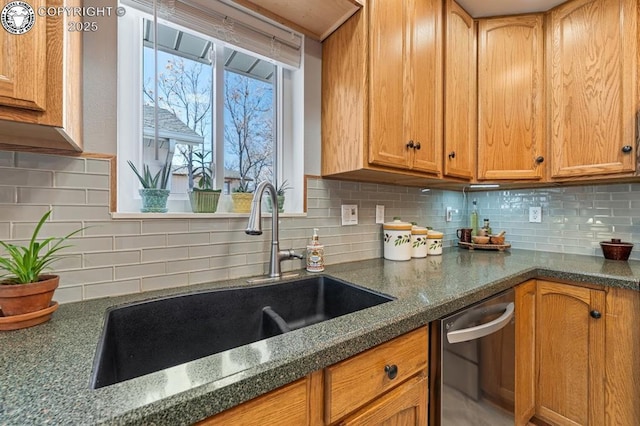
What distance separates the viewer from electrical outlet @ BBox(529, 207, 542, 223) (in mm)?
1979

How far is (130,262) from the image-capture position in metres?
0.96

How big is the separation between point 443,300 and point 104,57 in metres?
1.38

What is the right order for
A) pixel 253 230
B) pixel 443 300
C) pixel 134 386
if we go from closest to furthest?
pixel 134 386 < pixel 443 300 < pixel 253 230

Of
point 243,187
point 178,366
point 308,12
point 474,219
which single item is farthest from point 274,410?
point 474,219

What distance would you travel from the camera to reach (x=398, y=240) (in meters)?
1.59

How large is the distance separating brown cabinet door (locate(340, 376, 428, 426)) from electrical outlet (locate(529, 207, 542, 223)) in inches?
67.4

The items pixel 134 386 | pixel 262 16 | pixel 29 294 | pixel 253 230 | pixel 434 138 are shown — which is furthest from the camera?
pixel 434 138

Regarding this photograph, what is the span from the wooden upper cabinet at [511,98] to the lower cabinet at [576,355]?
28.9 inches

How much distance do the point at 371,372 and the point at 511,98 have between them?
1817mm

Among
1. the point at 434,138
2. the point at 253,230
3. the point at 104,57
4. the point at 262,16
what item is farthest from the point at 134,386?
the point at 434,138

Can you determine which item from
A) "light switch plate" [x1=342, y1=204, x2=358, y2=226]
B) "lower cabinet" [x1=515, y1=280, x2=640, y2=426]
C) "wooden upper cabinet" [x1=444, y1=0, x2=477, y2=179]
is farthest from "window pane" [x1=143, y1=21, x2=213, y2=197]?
"lower cabinet" [x1=515, y1=280, x2=640, y2=426]

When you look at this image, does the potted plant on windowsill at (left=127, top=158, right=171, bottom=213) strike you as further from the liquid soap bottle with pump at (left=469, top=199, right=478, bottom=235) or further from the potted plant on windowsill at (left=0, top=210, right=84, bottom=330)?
the liquid soap bottle with pump at (left=469, top=199, right=478, bottom=235)

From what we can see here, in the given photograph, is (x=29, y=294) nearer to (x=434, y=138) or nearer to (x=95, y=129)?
(x=95, y=129)

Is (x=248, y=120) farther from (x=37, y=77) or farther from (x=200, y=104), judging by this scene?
(x=37, y=77)
